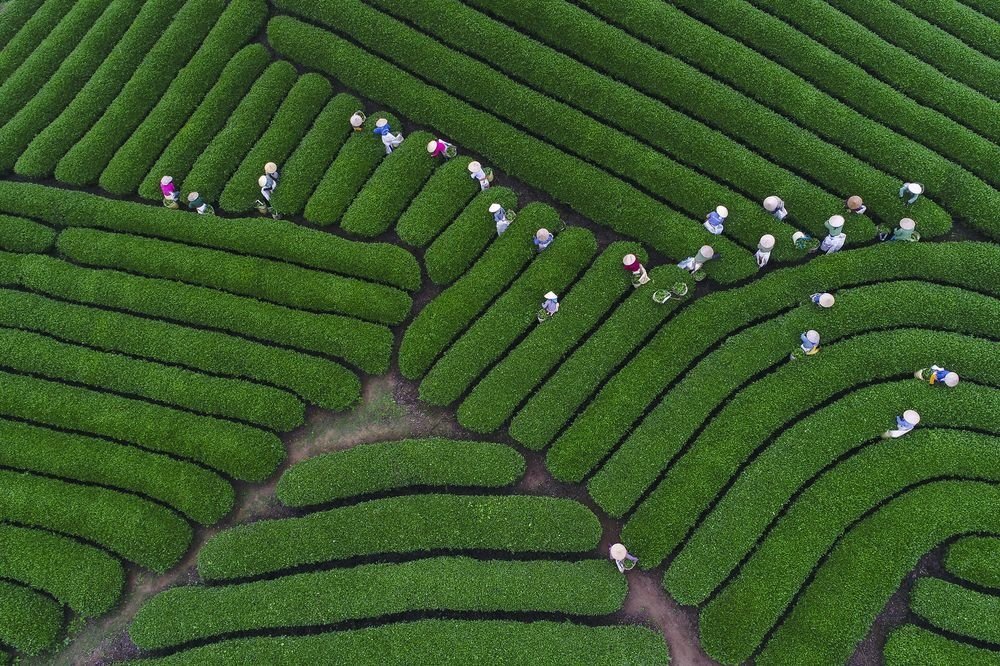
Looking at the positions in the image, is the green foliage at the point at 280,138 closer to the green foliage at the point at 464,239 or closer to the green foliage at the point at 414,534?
the green foliage at the point at 464,239

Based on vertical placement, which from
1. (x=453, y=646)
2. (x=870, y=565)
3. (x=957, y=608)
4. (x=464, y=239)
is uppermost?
(x=464, y=239)

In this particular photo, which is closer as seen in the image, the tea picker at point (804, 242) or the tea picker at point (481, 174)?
the tea picker at point (804, 242)

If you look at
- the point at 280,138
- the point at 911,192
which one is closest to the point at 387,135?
the point at 280,138

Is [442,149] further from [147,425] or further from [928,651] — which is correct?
[928,651]

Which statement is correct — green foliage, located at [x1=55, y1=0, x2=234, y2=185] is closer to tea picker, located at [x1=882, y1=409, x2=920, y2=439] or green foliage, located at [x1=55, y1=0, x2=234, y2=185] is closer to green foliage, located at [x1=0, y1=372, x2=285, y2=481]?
green foliage, located at [x1=0, y1=372, x2=285, y2=481]

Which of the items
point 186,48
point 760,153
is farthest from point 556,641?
point 186,48

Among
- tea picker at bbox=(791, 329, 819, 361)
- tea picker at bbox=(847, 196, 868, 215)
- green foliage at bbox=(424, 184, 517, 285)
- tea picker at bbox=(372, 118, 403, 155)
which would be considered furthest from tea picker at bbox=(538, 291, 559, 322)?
tea picker at bbox=(847, 196, 868, 215)

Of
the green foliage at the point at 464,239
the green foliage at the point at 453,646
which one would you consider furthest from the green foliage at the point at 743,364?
the green foliage at the point at 464,239
